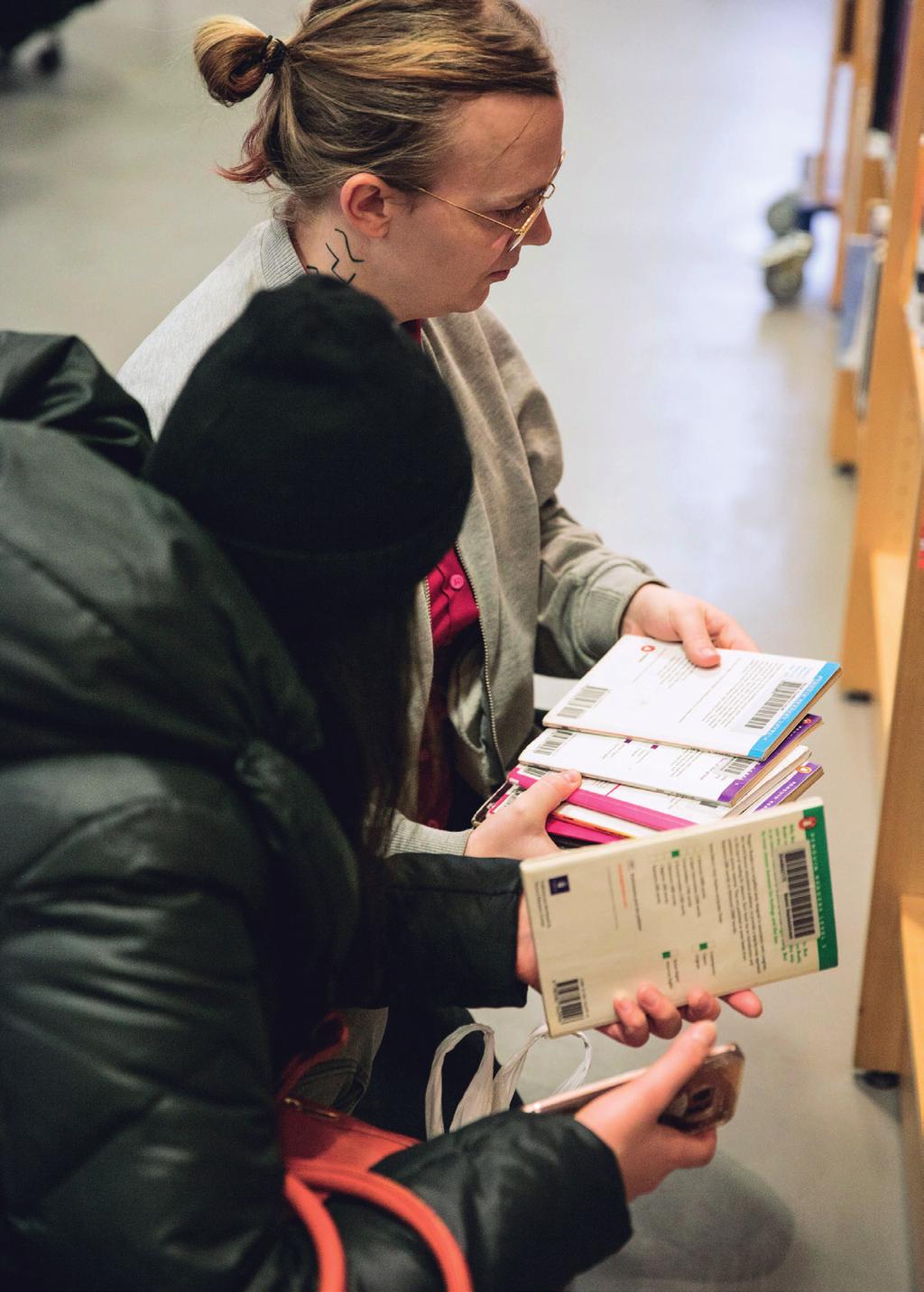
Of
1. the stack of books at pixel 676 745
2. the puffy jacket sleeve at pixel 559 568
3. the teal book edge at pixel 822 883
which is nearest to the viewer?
the teal book edge at pixel 822 883

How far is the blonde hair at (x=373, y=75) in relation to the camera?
138cm

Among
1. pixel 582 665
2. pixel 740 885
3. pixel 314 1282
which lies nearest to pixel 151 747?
pixel 314 1282

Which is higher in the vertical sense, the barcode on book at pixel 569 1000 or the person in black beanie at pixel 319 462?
the person in black beanie at pixel 319 462

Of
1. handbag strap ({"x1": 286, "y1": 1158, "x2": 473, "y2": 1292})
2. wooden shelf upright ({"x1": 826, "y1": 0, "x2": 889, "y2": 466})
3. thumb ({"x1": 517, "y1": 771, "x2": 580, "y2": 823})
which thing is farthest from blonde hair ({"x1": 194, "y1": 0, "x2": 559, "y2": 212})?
wooden shelf upright ({"x1": 826, "y1": 0, "x2": 889, "y2": 466})

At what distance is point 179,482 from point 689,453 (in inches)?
123

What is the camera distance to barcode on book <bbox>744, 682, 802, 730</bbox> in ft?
Result: 4.40

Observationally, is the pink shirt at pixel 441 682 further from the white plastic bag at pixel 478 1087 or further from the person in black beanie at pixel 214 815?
the person in black beanie at pixel 214 815

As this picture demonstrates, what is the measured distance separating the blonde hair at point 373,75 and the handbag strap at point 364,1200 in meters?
0.99

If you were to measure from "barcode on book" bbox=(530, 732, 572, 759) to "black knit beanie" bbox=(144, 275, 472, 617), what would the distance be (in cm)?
50

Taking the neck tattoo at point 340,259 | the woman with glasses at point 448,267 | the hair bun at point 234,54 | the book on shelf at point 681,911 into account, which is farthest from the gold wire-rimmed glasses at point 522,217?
the book on shelf at point 681,911

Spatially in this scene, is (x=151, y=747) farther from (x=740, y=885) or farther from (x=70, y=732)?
(x=740, y=885)

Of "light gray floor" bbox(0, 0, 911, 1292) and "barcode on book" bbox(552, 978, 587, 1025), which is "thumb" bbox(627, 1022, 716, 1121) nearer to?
"barcode on book" bbox(552, 978, 587, 1025)

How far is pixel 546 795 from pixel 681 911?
209 mm

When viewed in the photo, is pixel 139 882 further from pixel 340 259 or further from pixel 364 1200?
pixel 340 259
